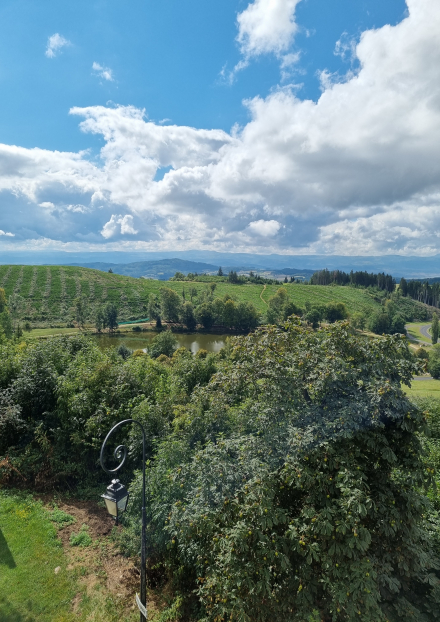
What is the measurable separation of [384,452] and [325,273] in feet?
521

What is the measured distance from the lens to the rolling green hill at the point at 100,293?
90.4 metres

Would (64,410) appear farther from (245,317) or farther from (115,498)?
(245,317)

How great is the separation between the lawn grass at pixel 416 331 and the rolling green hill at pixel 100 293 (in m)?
10.9

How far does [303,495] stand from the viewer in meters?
6.66

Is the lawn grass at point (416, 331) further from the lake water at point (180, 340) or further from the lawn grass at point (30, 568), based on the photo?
the lawn grass at point (30, 568)

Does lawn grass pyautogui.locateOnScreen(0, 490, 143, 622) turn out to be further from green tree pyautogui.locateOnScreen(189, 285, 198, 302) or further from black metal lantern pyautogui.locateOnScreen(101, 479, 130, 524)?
green tree pyautogui.locateOnScreen(189, 285, 198, 302)

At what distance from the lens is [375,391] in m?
6.05

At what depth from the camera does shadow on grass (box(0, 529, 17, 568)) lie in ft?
28.5

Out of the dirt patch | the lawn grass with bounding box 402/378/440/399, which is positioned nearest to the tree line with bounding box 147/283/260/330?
the lawn grass with bounding box 402/378/440/399

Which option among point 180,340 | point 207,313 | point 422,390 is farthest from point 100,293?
point 422,390

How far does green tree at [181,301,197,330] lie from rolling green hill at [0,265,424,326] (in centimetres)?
1996

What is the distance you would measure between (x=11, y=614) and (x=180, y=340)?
68.2 m

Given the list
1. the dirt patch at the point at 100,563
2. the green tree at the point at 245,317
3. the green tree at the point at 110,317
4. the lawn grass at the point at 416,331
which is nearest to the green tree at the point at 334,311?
the green tree at the point at 245,317

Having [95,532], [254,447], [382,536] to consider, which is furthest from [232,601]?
[95,532]
